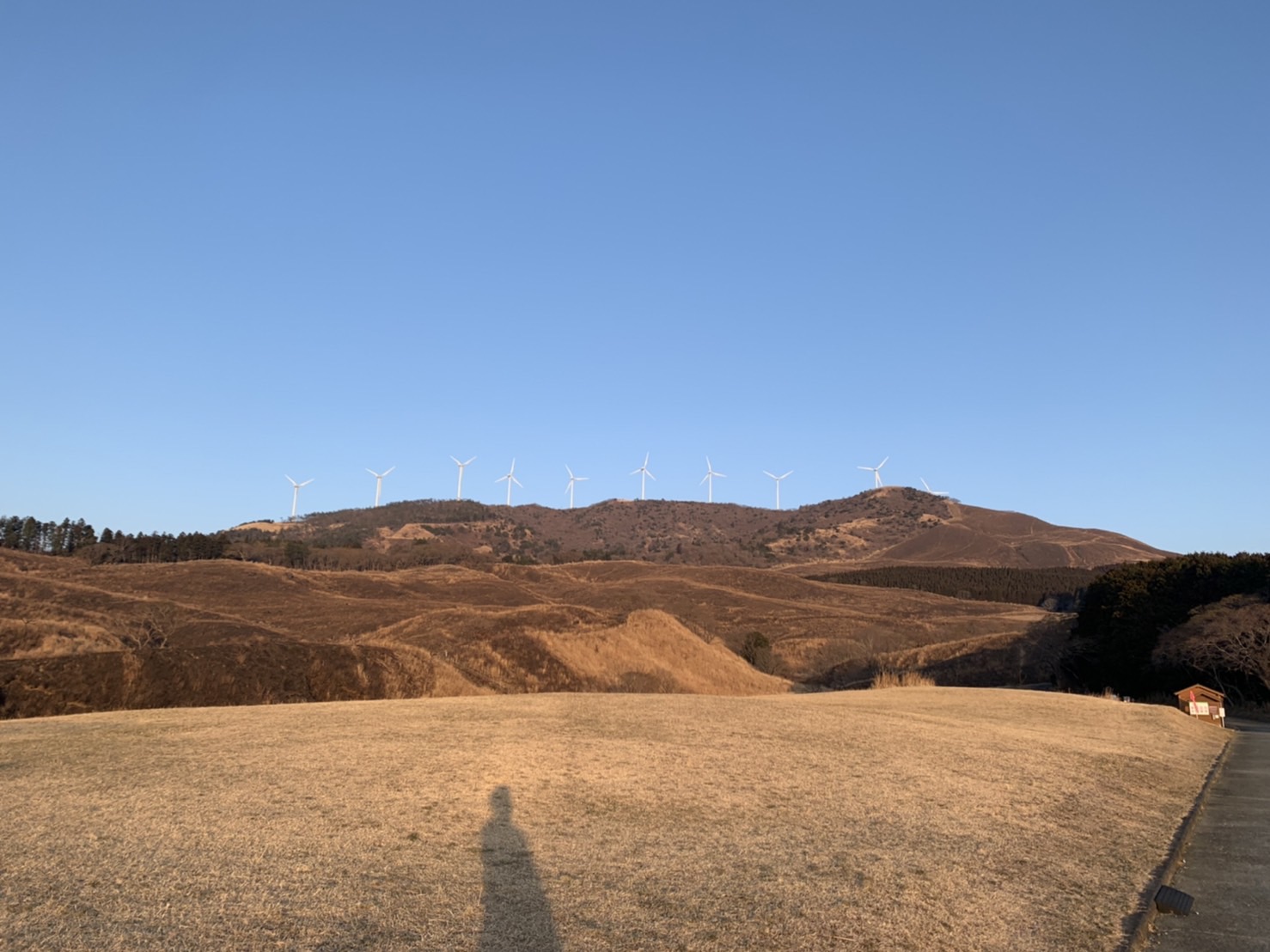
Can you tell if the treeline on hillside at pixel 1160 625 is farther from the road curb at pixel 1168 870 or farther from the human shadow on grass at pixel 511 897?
the human shadow on grass at pixel 511 897

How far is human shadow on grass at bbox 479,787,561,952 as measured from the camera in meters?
7.90

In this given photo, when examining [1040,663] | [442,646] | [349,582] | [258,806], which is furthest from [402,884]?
[349,582]

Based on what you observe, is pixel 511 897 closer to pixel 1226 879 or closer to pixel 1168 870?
pixel 1168 870

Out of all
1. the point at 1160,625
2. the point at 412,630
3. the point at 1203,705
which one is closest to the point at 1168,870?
the point at 1203,705

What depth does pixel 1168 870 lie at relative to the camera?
38.1 feet

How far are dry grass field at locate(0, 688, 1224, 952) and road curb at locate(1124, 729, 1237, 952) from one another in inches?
6.9

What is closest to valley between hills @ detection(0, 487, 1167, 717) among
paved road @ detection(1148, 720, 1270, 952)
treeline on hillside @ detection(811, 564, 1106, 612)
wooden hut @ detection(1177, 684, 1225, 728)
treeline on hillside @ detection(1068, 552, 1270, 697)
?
treeline on hillside @ detection(1068, 552, 1270, 697)

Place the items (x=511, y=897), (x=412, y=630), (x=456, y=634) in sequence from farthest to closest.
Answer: (x=412, y=630) → (x=456, y=634) → (x=511, y=897)

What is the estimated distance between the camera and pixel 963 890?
9875 mm

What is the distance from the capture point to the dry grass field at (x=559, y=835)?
329 inches

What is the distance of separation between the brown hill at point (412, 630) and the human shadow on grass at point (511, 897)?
21349mm

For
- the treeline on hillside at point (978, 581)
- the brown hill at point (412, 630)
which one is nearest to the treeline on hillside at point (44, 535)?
the brown hill at point (412, 630)

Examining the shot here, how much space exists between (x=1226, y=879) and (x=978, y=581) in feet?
562

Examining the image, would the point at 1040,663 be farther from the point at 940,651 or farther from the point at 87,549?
the point at 87,549
